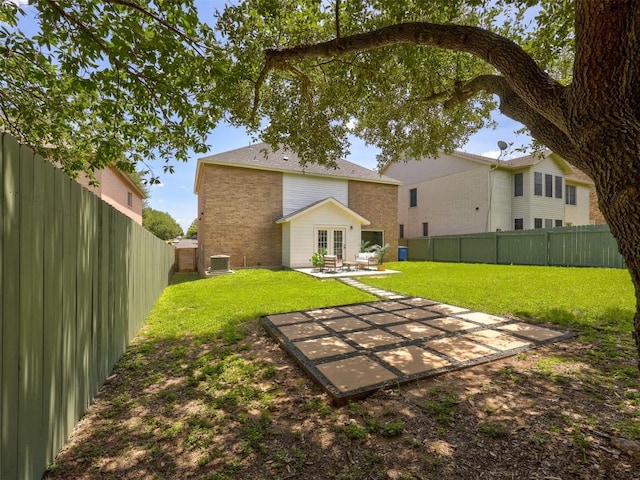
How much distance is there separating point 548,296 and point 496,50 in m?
6.97

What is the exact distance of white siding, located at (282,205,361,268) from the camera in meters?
16.7

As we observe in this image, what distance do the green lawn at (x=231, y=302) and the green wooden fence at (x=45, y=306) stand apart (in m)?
2.38

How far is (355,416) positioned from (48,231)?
114 inches

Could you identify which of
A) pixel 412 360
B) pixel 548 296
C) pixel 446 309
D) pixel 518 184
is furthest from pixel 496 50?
pixel 518 184

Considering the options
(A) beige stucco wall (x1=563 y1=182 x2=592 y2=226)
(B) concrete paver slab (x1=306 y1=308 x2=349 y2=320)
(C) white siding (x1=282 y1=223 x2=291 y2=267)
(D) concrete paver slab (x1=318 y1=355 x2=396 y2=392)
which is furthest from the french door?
(A) beige stucco wall (x1=563 y1=182 x2=592 y2=226)

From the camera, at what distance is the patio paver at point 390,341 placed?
342cm

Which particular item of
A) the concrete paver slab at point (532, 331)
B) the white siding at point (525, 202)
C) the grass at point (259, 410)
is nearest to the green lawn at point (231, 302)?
the grass at point (259, 410)

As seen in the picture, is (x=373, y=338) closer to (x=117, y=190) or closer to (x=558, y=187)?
(x=117, y=190)

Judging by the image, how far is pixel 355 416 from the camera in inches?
107

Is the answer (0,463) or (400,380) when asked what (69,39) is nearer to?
(0,463)

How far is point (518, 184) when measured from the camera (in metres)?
21.7

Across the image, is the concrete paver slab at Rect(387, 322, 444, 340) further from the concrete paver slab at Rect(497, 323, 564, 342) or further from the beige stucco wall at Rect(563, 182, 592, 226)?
the beige stucco wall at Rect(563, 182, 592, 226)

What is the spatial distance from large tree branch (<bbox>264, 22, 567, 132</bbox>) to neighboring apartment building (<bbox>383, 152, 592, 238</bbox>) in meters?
16.1

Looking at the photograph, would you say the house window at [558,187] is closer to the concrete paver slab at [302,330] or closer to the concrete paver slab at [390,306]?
the concrete paver slab at [390,306]
